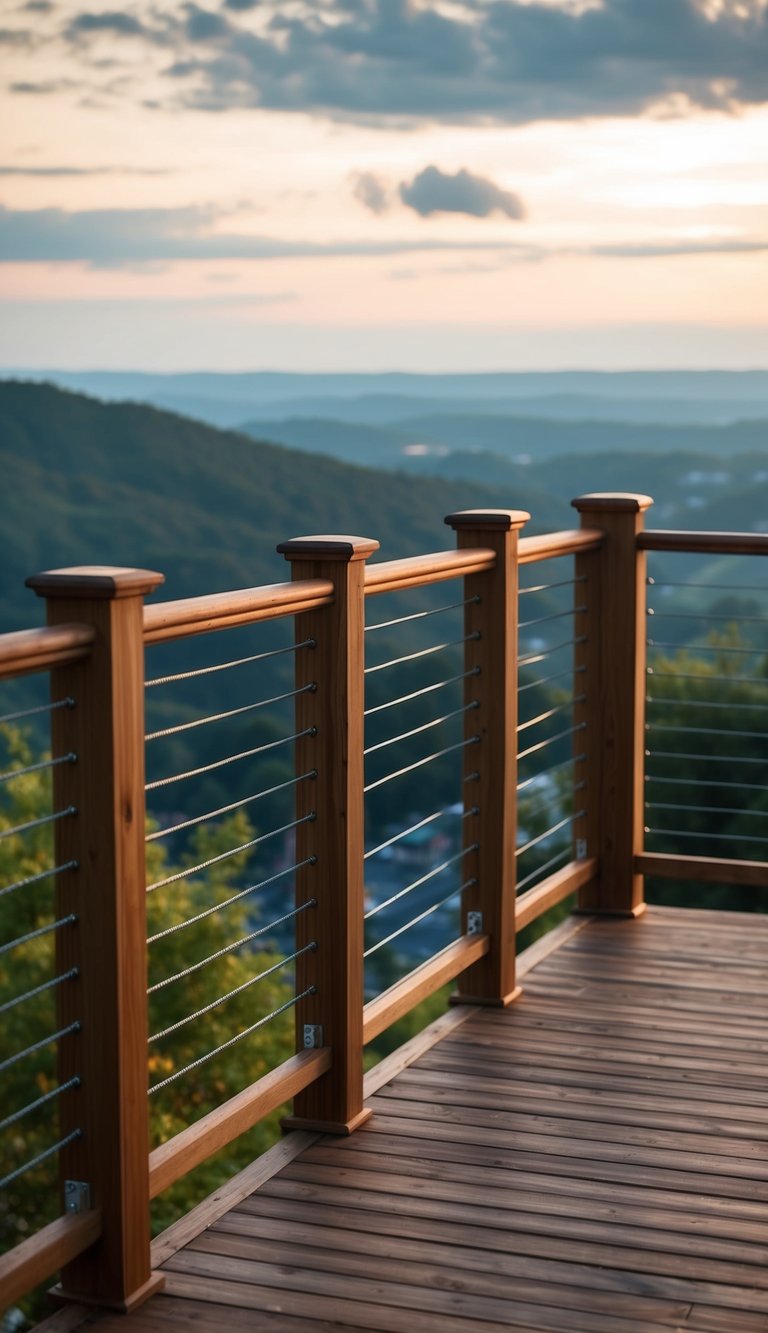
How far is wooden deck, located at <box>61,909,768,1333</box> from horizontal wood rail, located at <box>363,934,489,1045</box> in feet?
0.45

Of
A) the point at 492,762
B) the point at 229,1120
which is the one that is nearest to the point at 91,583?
the point at 229,1120

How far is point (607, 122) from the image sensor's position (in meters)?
43.2

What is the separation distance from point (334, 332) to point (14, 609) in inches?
692

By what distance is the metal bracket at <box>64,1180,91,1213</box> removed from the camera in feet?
7.58

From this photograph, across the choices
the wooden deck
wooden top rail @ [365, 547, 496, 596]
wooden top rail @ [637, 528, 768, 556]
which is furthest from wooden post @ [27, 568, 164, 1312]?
wooden top rail @ [637, 528, 768, 556]

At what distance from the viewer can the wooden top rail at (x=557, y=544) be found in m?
3.83

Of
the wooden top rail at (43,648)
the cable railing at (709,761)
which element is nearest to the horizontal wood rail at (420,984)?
the wooden top rail at (43,648)

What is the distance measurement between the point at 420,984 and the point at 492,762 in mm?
579

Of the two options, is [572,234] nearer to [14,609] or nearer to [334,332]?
[334,332]

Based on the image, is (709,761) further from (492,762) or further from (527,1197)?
(527,1197)

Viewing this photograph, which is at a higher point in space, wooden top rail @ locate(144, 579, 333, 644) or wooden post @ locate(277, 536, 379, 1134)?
wooden top rail @ locate(144, 579, 333, 644)

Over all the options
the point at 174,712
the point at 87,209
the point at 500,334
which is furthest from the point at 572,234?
the point at 174,712

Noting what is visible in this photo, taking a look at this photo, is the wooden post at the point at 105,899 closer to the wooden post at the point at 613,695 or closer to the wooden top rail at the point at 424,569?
the wooden top rail at the point at 424,569

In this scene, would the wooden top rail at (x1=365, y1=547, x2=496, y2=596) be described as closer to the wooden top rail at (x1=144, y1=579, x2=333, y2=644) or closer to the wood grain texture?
the wooden top rail at (x1=144, y1=579, x2=333, y2=644)
